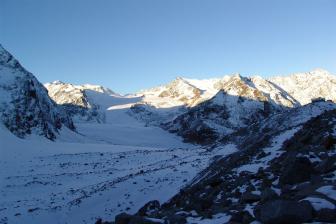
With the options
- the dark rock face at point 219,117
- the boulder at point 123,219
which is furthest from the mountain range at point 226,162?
the dark rock face at point 219,117

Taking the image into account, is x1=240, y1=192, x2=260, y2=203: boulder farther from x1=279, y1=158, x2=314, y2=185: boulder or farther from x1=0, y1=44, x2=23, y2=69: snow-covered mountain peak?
x1=0, y1=44, x2=23, y2=69: snow-covered mountain peak

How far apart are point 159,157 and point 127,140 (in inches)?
2134

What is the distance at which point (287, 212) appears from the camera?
9.27m

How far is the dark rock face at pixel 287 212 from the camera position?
9.24 metres

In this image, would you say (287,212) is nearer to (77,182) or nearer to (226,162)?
(226,162)

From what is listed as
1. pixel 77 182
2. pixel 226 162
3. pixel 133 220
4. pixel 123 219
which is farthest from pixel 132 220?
pixel 77 182

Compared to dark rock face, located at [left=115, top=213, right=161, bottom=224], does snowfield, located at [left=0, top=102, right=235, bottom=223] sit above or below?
below

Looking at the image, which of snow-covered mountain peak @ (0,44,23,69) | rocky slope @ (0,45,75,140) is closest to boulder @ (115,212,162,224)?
rocky slope @ (0,45,75,140)

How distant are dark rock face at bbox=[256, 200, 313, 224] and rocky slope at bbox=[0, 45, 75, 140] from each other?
59.1 metres

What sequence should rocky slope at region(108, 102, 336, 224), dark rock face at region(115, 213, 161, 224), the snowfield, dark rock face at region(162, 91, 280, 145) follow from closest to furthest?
1. rocky slope at region(108, 102, 336, 224)
2. dark rock face at region(115, 213, 161, 224)
3. the snowfield
4. dark rock face at region(162, 91, 280, 145)

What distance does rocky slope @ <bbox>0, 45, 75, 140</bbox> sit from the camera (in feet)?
217

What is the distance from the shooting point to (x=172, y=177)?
27.3 meters

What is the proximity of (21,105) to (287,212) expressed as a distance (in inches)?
2710

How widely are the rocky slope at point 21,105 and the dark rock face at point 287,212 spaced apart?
5909 cm
